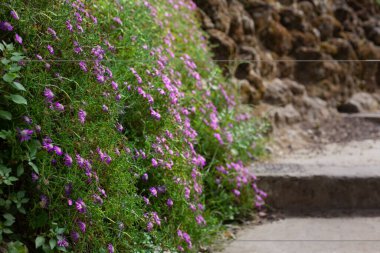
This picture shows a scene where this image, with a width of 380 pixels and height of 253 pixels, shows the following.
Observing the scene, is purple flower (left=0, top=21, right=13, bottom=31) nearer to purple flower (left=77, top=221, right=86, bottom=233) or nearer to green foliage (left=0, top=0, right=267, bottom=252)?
green foliage (left=0, top=0, right=267, bottom=252)

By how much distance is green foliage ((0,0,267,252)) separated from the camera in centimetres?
263

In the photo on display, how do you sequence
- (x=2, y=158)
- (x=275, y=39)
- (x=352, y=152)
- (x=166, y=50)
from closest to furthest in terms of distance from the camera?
(x=2, y=158) → (x=166, y=50) → (x=352, y=152) → (x=275, y=39)

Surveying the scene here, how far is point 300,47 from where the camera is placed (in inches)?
267

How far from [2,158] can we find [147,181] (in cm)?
85

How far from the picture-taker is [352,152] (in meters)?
4.85

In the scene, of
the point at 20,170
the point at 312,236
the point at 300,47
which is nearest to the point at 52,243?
the point at 20,170

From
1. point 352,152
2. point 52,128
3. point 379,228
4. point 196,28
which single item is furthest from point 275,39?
point 52,128

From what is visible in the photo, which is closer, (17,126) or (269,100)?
(17,126)

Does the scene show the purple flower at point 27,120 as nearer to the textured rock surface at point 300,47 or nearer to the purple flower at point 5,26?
the purple flower at point 5,26

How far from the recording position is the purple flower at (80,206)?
103 inches

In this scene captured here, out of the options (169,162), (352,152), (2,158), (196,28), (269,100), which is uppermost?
(2,158)

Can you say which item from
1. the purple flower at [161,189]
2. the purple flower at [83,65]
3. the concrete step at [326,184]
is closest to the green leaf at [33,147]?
the purple flower at [83,65]

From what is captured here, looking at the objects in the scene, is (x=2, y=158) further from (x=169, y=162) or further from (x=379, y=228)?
(x=379, y=228)

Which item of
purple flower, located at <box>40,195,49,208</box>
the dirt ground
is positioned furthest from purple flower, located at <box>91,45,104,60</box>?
the dirt ground
